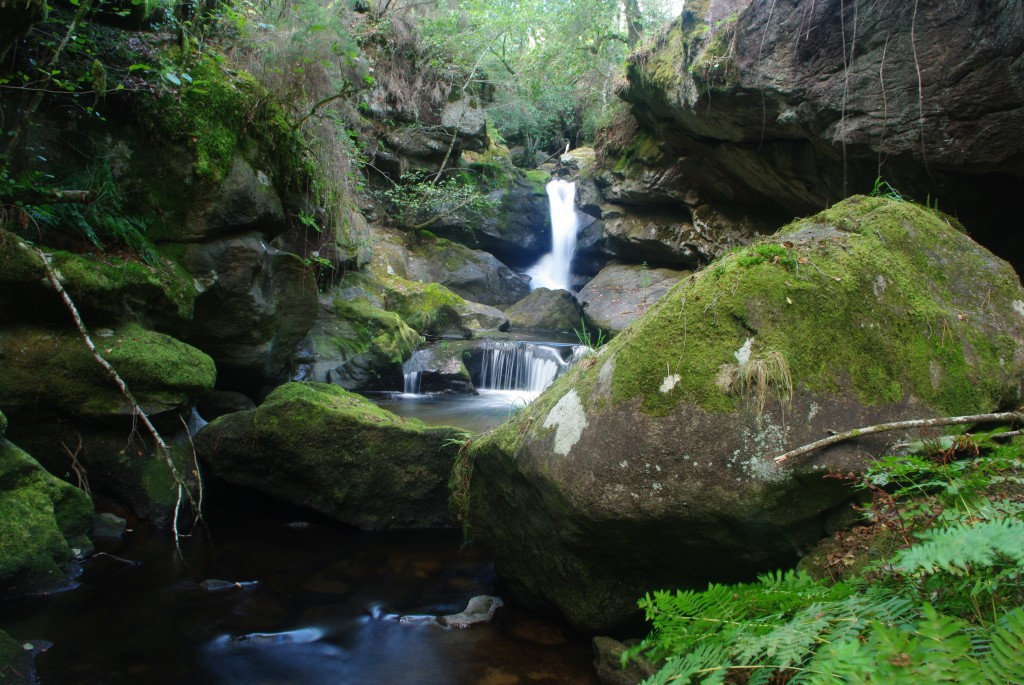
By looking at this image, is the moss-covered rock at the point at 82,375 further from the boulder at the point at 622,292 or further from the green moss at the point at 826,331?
the boulder at the point at 622,292

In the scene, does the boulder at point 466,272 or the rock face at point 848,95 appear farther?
the boulder at point 466,272

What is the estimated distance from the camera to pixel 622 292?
514 inches

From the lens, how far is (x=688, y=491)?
2.88 m

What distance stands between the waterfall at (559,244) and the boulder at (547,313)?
248 centimetres

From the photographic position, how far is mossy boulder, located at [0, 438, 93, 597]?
4129 millimetres

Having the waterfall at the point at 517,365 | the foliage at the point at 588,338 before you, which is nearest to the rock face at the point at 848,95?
the foliage at the point at 588,338

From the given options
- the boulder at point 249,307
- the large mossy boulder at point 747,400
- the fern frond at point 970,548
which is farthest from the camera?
the boulder at point 249,307

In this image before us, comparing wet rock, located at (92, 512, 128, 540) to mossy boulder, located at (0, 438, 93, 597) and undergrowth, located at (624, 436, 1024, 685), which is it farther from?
undergrowth, located at (624, 436, 1024, 685)

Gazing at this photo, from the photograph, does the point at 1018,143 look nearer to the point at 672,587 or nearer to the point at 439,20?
the point at 672,587

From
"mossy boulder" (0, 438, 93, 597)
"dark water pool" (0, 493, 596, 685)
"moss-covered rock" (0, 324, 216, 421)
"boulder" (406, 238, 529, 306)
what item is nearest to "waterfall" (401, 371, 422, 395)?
"moss-covered rock" (0, 324, 216, 421)

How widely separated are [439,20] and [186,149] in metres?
11.2

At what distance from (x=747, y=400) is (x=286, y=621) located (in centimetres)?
327

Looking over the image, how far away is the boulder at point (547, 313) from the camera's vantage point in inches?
563

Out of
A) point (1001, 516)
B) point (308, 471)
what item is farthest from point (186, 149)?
point (1001, 516)
